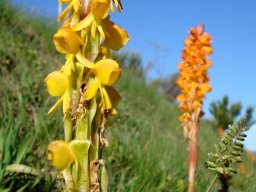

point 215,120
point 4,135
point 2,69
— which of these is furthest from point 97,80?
point 215,120

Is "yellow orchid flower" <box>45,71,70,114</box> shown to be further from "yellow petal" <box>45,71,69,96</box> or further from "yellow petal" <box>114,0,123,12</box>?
"yellow petal" <box>114,0,123,12</box>

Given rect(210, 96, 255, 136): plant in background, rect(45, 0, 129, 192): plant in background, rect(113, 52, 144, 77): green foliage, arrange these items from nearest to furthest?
1. rect(45, 0, 129, 192): plant in background
2. rect(113, 52, 144, 77): green foliage
3. rect(210, 96, 255, 136): plant in background

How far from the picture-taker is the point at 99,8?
92 centimetres

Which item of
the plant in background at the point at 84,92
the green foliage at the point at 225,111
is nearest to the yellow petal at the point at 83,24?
the plant in background at the point at 84,92

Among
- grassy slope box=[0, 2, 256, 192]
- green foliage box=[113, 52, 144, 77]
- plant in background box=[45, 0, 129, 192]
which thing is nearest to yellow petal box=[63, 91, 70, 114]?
plant in background box=[45, 0, 129, 192]

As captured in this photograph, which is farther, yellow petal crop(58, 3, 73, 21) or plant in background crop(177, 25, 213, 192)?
plant in background crop(177, 25, 213, 192)

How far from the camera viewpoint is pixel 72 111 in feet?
2.97

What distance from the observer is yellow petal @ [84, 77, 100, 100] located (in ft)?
2.93

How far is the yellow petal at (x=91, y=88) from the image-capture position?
2.93ft

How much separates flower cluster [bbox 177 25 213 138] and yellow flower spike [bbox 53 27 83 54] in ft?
5.72

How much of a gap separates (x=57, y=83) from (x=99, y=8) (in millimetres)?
188

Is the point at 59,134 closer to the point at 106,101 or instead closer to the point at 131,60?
the point at 106,101

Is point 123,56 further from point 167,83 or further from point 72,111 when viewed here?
point 72,111

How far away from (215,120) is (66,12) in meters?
16.0
